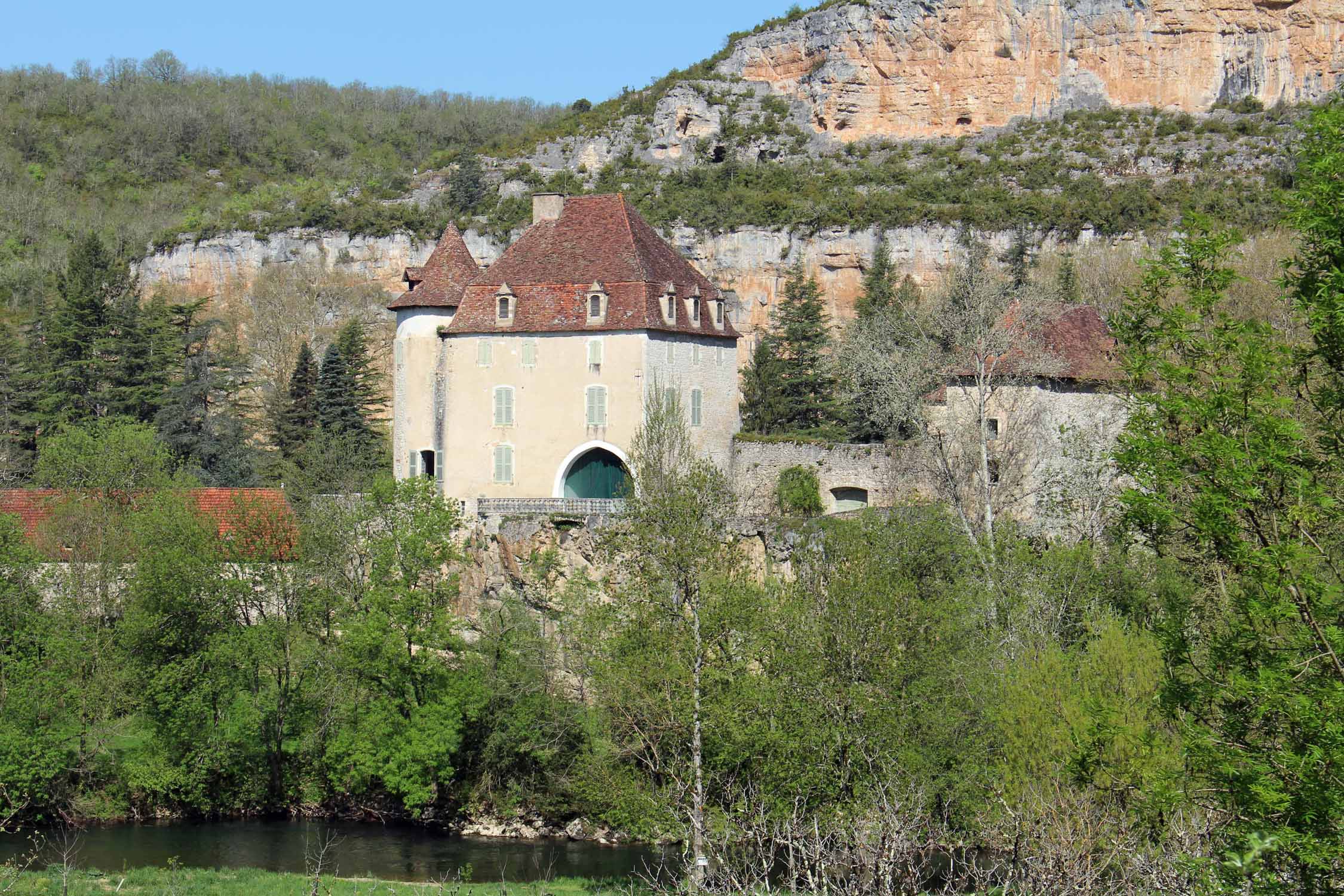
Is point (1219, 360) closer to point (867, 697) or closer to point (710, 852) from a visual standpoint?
point (867, 697)

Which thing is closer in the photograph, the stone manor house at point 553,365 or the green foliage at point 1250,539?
the green foliage at point 1250,539

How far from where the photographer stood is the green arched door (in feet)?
115

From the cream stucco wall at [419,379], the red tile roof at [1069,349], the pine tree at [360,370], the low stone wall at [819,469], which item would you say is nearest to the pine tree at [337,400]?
the pine tree at [360,370]

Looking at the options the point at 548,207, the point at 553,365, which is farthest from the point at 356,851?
the point at 548,207

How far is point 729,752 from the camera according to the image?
21.9 meters

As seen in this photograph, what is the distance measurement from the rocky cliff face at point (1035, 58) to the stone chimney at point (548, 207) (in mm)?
44593

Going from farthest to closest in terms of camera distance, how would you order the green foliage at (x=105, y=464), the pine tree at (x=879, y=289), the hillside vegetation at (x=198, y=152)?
the hillside vegetation at (x=198, y=152)
the pine tree at (x=879, y=289)
the green foliage at (x=105, y=464)

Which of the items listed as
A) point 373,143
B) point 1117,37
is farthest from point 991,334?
point 373,143

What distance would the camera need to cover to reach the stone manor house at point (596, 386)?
3375 cm

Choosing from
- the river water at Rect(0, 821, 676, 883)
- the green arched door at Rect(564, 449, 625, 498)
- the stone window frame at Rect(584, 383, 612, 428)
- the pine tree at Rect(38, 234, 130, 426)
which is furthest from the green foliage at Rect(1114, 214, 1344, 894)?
the pine tree at Rect(38, 234, 130, 426)

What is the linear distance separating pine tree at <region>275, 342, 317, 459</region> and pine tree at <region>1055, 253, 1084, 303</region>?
81.9 ft

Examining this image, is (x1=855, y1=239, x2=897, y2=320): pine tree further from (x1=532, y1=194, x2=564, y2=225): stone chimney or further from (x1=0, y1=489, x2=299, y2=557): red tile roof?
(x1=0, y1=489, x2=299, y2=557): red tile roof

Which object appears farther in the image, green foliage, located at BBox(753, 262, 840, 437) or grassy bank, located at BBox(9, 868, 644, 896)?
green foliage, located at BBox(753, 262, 840, 437)

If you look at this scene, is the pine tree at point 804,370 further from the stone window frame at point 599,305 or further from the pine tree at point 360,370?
the pine tree at point 360,370
